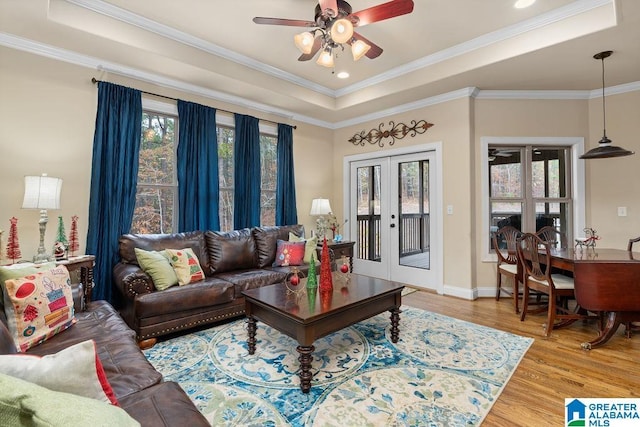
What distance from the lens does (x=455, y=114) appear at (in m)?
4.26

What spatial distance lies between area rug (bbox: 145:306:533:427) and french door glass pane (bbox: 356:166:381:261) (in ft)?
7.80

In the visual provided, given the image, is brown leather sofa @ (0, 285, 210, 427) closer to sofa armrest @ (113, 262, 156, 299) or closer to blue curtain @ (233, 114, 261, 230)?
sofa armrest @ (113, 262, 156, 299)

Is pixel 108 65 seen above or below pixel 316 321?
above

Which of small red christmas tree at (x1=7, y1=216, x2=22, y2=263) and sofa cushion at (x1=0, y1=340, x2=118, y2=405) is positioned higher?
small red christmas tree at (x1=7, y1=216, x2=22, y2=263)

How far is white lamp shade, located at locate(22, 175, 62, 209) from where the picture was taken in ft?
8.34

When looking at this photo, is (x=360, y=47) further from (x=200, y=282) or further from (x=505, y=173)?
(x=505, y=173)

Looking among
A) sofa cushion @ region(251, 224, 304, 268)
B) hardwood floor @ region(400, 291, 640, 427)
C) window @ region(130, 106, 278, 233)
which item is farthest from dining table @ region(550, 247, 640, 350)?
window @ region(130, 106, 278, 233)

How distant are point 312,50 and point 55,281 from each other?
104 inches

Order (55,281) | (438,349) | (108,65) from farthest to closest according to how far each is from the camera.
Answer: (108,65) < (438,349) < (55,281)

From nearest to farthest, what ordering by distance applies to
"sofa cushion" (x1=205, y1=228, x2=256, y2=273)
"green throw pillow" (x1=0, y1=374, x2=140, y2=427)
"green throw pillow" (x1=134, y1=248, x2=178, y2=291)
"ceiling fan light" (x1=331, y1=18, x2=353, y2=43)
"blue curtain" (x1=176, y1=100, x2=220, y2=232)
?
"green throw pillow" (x1=0, y1=374, x2=140, y2=427), "ceiling fan light" (x1=331, y1=18, x2=353, y2=43), "green throw pillow" (x1=134, y1=248, x2=178, y2=291), "sofa cushion" (x1=205, y1=228, x2=256, y2=273), "blue curtain" (x1=176, y1=100, x2=220, y2=232)

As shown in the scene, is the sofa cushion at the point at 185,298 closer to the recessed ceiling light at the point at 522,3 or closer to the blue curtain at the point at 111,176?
the blue curtain at the point at 111,176

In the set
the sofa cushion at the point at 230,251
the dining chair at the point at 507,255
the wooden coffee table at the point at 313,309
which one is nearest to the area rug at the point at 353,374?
the wooden coffee table at the point at 313,309

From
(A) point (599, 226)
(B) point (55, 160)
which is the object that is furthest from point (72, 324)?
(A) point (599, 226)

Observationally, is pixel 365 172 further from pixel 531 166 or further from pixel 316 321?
pixel 316 321
